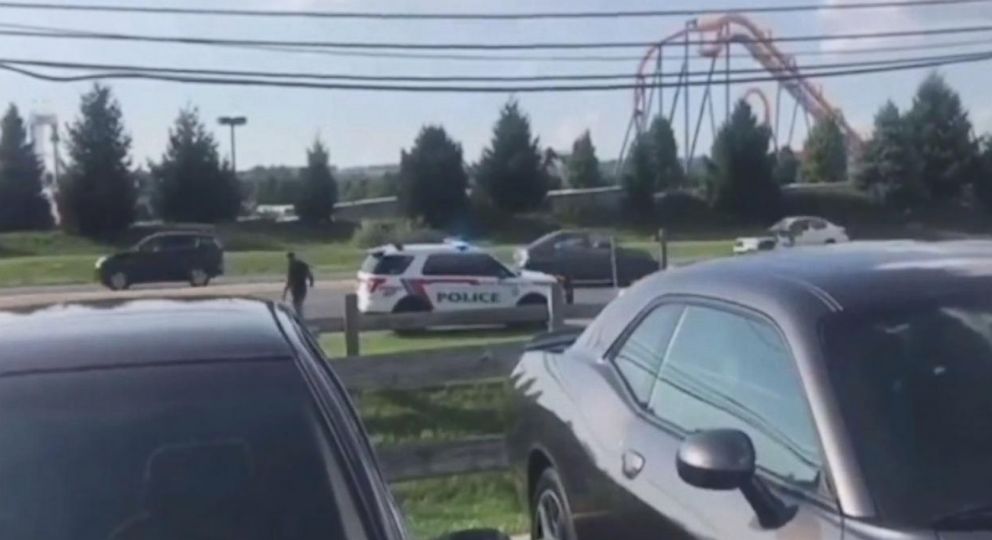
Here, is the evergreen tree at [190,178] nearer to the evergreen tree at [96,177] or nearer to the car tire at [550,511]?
the evergreen tree at [96,177]

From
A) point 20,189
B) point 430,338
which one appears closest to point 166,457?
point 430,338

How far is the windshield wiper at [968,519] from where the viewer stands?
379 cm

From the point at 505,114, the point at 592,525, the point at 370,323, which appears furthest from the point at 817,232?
the point at 592,525

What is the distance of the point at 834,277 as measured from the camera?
15.9 ft

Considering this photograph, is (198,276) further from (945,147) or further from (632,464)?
(632,464)

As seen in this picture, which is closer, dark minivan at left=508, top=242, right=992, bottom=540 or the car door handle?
dark minivan at left=508, top=242, right=992, bottom=540

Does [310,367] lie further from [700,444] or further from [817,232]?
[817,232]

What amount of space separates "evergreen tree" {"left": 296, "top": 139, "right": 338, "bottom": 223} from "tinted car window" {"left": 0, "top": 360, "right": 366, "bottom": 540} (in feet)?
213

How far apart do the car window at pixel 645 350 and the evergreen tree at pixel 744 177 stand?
195 ft

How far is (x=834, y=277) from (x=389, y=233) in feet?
183

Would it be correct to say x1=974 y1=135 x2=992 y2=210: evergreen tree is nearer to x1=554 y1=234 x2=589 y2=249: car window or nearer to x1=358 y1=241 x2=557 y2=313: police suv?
x1=554 y1=234 x2=589 y2=249: car window

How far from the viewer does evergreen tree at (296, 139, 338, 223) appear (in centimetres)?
6875

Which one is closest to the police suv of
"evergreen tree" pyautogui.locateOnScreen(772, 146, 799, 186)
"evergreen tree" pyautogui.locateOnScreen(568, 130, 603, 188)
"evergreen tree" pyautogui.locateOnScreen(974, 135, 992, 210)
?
"evergreen tree" pyautogui.locateOnScreen(974, 135, 992, 210)

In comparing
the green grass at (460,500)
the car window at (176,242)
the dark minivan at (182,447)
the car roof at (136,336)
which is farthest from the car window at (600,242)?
the dark minivan at (182,447)
